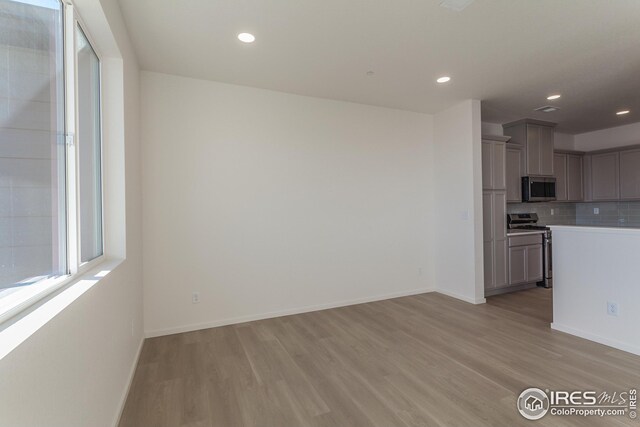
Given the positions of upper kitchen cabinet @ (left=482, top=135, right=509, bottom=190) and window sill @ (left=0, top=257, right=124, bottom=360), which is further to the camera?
upper kitchen cabinet @ (left=482, top=135, right=509, bottom=190)

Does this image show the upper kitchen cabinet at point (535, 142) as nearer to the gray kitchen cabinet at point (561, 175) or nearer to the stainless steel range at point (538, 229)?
the gray kitchen cabinet at point (561, 175)

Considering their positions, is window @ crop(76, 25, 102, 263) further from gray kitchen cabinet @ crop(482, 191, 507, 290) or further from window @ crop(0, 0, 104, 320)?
gray kitchen cabinet @ crop(482, 191, 507, 290)

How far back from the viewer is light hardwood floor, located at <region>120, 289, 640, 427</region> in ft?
6.45

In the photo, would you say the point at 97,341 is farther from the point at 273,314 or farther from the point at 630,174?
the point at 630,174

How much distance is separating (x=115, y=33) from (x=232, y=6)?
2.69 feet

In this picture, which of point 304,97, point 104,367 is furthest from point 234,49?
point 104,367

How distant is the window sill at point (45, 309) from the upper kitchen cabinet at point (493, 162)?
4.76 meters

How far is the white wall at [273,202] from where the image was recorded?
3275 millimetres

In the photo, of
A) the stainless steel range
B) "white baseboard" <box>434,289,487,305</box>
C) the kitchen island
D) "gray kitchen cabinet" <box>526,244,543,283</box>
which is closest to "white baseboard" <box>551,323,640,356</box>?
the kitchen island

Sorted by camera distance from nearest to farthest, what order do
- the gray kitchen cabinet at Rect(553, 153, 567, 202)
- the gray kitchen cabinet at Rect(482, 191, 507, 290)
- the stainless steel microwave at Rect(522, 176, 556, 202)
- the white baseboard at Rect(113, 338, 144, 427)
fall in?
the white baseboard at Rect(113, 338, 144, 427)
the gray kitchen cabinet at Rect(482, 191, 507, 290)
the stainless steel microwave at Rect(522, 176, 556, 202)
the gray kitchen cabinet at Rect(553, 153, 567, 202)

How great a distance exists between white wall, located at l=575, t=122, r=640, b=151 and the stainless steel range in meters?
2.15

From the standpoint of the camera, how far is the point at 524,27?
8.29ft

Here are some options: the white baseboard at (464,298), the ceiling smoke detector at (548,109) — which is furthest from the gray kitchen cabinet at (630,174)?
the white baseboard at (464,298)

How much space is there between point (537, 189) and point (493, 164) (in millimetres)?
1235
